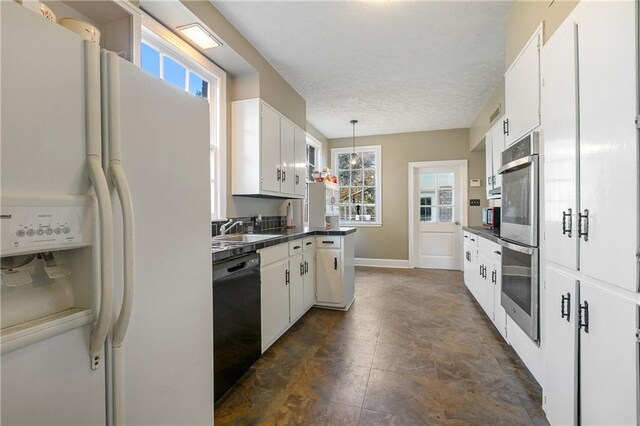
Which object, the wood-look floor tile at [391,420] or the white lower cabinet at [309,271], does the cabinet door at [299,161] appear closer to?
the white lower cabinet at [309,271]

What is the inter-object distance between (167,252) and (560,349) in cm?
182

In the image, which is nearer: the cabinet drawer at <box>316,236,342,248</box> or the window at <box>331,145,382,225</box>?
the cabinet drawer at <box>316,236,342,248</box>

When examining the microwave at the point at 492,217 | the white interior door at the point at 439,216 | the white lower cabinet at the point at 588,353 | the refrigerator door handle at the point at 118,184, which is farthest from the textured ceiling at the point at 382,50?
the white lower cabinet at the point at 588,353

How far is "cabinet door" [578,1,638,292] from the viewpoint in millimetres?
937

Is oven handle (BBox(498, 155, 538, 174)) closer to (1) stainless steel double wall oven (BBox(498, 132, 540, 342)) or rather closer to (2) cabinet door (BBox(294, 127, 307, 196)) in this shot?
(1) stainless steel double wall oven (BBox(498, 132, 540, 342))

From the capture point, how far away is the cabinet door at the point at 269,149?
300 centimetres

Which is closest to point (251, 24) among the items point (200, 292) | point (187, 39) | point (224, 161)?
point (187, 39)

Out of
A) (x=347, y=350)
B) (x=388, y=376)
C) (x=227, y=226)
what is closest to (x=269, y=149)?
(x=227, y=226)

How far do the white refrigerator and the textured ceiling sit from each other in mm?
1850

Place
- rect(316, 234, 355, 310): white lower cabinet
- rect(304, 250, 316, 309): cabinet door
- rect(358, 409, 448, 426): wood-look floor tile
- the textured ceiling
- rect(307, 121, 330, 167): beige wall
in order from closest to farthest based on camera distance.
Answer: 1. rect(358, 409, 448, 426): wood-look floor tile
2. the textured ceiling
3. rect(304, 250, 316, 309): cabinet door
4. rect(316, 234, 355, 310): white lower cabinet
5. rect(307, 121, 330, 167): beige wall

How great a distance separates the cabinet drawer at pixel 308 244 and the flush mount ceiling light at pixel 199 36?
195 cm

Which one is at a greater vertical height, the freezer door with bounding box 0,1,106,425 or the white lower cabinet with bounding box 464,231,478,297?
the freezer door with bounding box 0,1,106,425

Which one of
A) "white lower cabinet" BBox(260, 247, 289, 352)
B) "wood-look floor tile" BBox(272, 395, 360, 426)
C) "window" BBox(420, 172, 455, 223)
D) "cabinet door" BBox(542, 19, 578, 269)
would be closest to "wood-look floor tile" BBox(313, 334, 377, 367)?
"white lower cabinet" BBox(260, 247, 289, 352)

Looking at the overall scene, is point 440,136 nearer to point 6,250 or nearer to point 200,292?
point 200,292
